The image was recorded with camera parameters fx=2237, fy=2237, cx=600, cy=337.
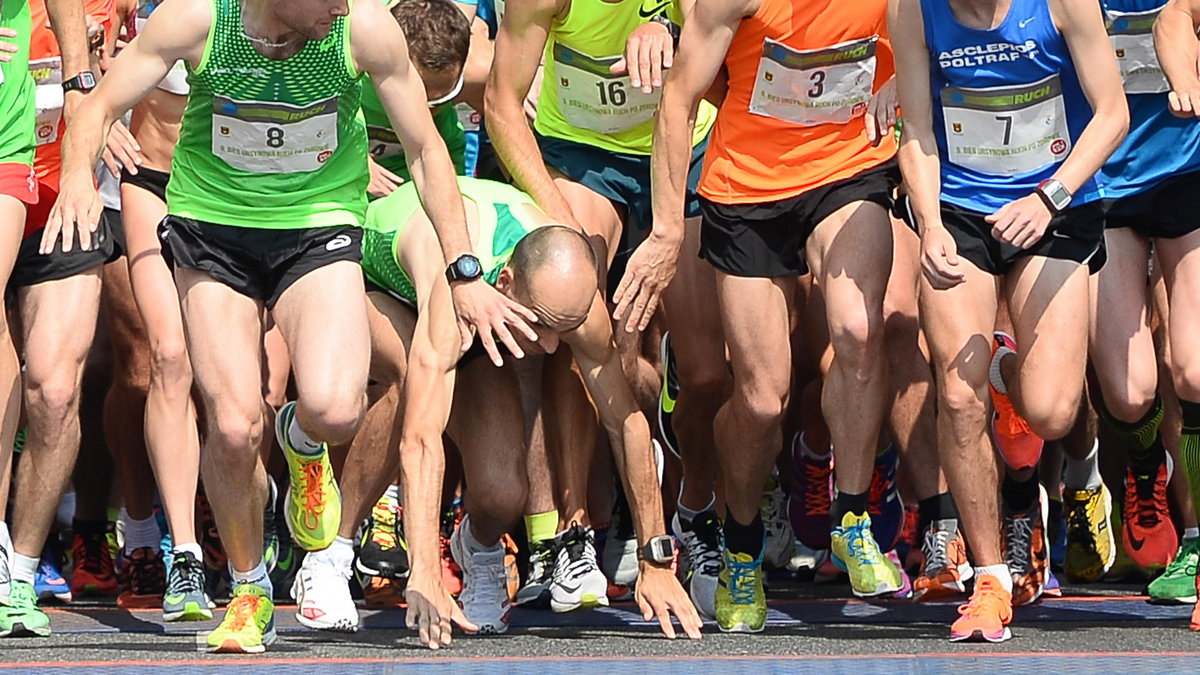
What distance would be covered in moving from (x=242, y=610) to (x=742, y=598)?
141 centimetres

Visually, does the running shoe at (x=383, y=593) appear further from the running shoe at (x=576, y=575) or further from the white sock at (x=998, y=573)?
the white sock at (x=998, y=573)

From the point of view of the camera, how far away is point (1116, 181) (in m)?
6.60

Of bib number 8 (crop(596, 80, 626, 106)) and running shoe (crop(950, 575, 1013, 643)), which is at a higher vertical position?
bib number 8 (crop(596, 80, 626, 106))

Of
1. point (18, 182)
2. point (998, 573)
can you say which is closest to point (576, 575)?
point (998, 573)

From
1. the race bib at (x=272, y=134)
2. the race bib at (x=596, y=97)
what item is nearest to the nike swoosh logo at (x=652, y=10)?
the race bib at (x=596, y=97)

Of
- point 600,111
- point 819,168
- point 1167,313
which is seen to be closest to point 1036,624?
point 1167,313

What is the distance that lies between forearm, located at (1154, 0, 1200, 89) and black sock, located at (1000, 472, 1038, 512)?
1330mm

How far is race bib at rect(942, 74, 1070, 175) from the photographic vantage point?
241 inches

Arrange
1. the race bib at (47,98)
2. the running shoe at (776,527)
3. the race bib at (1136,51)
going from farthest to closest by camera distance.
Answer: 1. the running shoe at (776,527)
2. the race bib at (47,98)
3. the race bib at (1136,51)

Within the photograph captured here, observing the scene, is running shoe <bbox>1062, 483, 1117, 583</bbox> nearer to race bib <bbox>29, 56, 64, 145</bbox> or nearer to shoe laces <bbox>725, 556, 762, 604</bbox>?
shoe laces <bbox>725, 556, 762, 604</bbox>

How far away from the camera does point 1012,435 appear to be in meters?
6.77

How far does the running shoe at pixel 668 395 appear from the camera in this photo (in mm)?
7220

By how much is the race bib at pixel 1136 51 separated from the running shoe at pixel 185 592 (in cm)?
308

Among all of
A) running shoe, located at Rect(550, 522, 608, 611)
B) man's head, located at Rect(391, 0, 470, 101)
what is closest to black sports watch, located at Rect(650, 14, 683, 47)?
man's head, located at Rect(391, 0, 470, 101)
